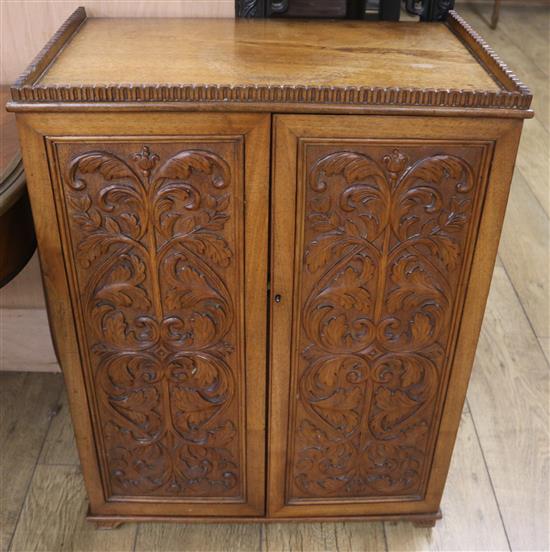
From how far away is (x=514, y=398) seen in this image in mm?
2074

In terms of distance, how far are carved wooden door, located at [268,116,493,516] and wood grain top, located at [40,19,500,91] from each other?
10cm

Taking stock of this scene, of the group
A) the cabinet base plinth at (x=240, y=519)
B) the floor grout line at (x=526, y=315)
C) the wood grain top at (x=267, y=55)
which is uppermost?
the wood grain top at (x=267, y=55)

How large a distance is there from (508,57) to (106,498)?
143 inches

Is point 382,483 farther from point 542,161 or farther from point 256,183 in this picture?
point 542,161

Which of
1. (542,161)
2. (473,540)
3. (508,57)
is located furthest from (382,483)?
(508,57)

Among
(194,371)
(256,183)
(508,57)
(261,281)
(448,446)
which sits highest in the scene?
(256,183)

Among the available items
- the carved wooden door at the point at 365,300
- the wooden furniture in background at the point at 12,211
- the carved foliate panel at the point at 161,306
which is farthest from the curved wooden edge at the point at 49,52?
the carved wooden door at the point at 365,300

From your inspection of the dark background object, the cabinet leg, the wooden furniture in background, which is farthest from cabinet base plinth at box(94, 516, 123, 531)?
the dark background object

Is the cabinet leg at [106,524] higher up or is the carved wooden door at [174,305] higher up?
the carved wooden door at [174,305]

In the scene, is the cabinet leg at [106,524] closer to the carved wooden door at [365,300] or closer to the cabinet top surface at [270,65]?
the carved wooden door at [365,300]

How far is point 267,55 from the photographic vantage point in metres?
1.28

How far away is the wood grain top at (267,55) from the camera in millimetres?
1179

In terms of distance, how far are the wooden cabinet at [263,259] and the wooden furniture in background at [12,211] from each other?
0.10 meters

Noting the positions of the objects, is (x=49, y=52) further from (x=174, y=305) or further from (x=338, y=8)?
(x=338, y=8)
